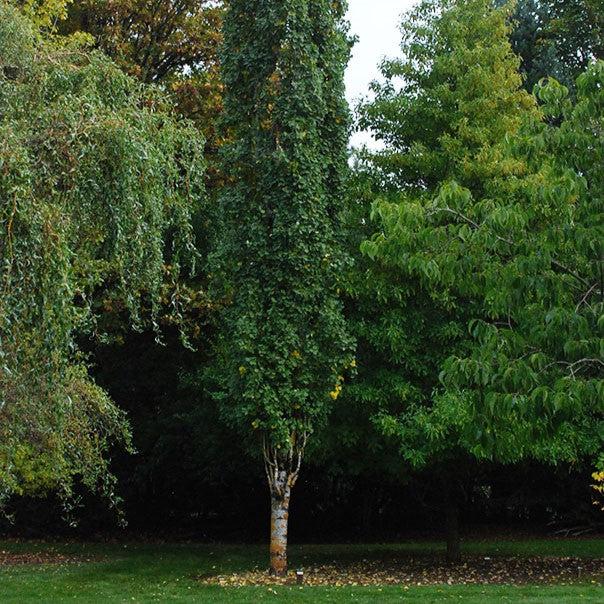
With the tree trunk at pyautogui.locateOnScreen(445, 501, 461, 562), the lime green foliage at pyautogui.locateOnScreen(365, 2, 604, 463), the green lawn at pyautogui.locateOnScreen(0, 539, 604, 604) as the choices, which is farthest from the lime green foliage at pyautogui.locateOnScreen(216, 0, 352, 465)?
the lime green foliage at pyautogui.locateOnScreen(365, 2, 604, 463)

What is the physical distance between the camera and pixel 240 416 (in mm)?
13953

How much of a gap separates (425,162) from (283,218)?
7.78 feet

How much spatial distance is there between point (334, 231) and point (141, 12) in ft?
23.1

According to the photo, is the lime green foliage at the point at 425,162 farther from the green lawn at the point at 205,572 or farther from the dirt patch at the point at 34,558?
the dirt patch at the point at 34,558

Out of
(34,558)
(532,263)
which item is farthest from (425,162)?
(34,558)

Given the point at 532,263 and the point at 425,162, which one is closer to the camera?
the point at 532,263

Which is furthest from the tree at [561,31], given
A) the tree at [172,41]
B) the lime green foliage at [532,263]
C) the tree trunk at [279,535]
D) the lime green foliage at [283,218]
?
the lime green foliage at [532,263]

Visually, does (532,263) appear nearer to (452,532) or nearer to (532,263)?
(532,263)

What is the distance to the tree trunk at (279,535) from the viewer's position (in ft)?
44.9

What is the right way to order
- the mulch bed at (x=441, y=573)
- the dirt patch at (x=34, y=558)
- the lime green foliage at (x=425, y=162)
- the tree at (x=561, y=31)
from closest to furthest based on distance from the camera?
the mulch bed at (x=441, y=573)
the lime green foliage at (x=425, y=162)
the dirt patch at (x=34, y=558)
the tree at (x=561, y=31)

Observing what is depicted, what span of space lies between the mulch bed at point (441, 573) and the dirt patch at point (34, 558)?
13.8 ft

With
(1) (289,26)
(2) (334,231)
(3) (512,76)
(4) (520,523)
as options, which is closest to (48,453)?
(2) (334,231)

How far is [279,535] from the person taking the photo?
13.9 metres

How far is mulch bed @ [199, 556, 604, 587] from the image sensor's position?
13.1m
